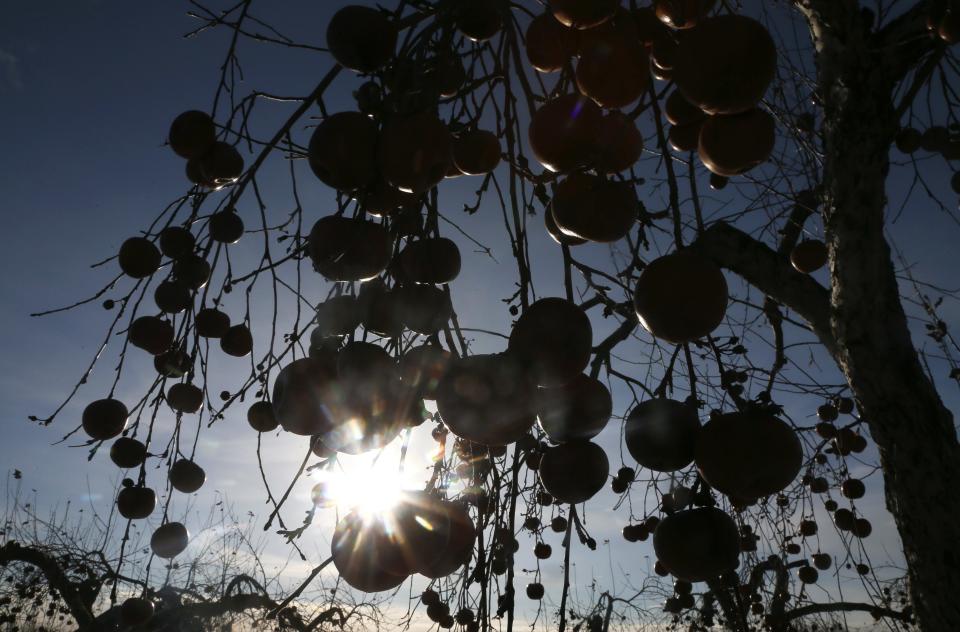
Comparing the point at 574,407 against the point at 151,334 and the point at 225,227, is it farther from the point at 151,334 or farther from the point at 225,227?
the point at 151,334

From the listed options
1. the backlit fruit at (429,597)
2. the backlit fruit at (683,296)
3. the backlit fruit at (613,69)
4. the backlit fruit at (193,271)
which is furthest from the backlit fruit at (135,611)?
the backlit fruit at (613,69)

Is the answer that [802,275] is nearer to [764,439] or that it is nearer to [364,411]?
[764,439]

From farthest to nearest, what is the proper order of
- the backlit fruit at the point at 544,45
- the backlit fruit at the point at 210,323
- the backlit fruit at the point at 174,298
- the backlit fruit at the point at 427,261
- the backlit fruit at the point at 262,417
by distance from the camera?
the backlit fruit at the point at 210,323
the backlit fruit at the point at 174,298
the backlit fruit at the point at 262,417
the backlit fruit at the point at 544,45
the backlit fruit at the point at 427,261

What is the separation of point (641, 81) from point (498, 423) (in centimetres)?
54

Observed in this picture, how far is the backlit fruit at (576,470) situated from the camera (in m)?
0.90

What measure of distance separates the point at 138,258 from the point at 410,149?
146cm

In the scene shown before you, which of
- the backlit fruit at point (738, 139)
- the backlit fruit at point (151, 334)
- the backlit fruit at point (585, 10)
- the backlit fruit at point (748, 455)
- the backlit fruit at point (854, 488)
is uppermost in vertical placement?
the backlit fruit at point (854, 488)

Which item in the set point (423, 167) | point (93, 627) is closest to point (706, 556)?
point (423, 167)

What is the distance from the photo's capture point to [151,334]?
5.88 feet

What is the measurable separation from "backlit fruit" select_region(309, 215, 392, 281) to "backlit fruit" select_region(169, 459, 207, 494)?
1.36 meters

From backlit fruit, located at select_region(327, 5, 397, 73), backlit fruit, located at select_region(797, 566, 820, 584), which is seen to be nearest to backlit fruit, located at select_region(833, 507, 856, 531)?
backlit fruit, located at select_region(797, 566, 820, 584)

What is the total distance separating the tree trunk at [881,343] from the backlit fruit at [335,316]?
2.05 meters

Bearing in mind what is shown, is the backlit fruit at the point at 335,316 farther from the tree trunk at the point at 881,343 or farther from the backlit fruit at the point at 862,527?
the backlit fruit at the point at 862,527

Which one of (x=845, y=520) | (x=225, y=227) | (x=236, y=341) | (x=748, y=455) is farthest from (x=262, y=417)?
(x=845, y=520)
